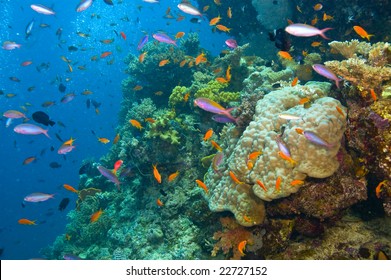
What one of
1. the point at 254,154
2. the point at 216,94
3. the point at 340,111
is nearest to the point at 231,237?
the point at 254,154

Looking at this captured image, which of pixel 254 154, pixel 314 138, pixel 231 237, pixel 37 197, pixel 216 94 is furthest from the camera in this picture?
pixel 216 94

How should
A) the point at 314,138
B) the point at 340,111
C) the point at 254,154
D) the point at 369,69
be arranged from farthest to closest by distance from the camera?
the point at 254,154 → the point at 369,69 → the point at 340,111 → the point at 314,138

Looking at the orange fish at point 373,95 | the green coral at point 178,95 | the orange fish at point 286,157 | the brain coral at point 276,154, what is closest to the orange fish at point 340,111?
the brain coral at point 276,154

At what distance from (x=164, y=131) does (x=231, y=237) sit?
148 inches

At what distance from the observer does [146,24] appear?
4432 inches

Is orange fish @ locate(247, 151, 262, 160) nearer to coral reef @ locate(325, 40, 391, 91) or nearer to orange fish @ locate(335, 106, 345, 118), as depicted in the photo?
orange fish @ locate(335, 106, 345, 118)

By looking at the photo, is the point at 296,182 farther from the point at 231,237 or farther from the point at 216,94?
the point at 216,94

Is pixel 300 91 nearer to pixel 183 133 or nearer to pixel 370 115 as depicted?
pixel 370 115

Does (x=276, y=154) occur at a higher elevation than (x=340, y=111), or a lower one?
lower

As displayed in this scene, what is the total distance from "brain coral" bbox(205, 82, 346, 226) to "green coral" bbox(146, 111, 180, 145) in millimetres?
2324

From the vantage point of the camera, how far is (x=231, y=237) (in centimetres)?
470

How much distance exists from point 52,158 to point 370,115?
81.0 metres

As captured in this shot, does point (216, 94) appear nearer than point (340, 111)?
No

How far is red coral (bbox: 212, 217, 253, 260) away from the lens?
15.2ft
